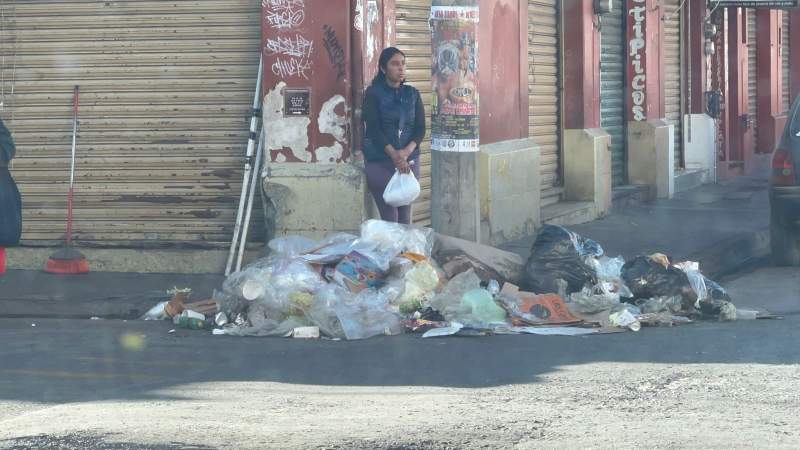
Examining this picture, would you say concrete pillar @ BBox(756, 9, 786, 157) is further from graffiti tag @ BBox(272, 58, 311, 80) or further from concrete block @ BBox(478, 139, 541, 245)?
graffiti tag @ BBox(272, 58, 311, 80)

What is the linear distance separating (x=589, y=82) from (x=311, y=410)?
10.8m

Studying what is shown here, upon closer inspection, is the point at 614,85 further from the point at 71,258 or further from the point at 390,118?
the point at 71,258

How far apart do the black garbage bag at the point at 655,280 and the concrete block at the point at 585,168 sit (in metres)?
6.37

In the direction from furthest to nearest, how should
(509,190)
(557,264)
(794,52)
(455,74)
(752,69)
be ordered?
(794,52)
(752,69)
(509,190)
(455,74)
(557,264)

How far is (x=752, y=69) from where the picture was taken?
26.6m

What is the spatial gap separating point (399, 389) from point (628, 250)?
6.45 meters

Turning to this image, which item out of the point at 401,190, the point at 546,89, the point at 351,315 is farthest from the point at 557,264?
the point at 546,89

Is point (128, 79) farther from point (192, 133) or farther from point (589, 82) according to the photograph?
point (589, 82)

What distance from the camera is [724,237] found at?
1440 cm

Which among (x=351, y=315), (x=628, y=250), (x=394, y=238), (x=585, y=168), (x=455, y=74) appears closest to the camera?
(x=351, y=315)

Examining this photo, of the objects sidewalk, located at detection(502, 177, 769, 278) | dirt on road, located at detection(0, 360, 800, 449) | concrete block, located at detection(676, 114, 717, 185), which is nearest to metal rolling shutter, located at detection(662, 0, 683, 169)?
concrete block, located at detection(676, 114, 717, 185)

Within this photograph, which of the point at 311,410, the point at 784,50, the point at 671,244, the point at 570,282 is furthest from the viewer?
the point at 784,50

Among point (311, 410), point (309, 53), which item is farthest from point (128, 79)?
point (311, 410)

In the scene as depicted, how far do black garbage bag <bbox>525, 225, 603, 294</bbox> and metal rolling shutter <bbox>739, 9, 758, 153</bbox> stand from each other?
54.6ft
